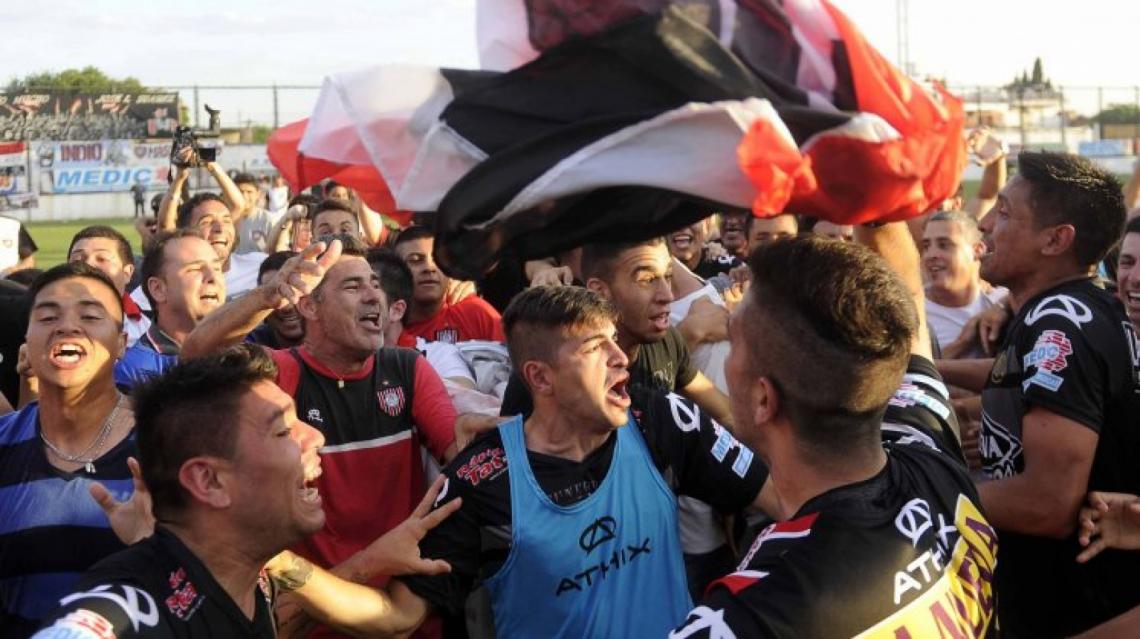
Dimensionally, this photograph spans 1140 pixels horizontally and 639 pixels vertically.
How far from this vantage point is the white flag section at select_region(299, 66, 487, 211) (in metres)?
2.64

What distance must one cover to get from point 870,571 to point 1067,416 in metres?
1.72

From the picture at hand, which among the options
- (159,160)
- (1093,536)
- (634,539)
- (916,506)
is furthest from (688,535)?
(159,160)

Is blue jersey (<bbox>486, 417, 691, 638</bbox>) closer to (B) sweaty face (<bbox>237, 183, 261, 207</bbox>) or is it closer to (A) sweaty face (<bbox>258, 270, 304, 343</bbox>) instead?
(A) sweaty face (<bbox>258, 270, 304, 343</bbox>)

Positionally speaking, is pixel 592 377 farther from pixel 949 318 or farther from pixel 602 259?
pixel 949 318

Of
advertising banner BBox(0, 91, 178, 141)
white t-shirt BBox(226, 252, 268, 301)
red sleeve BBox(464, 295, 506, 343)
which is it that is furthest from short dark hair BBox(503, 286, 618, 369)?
advertising banner BBox(0, 91, 178, 141)

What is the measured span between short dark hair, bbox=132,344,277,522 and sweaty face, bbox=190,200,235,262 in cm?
569

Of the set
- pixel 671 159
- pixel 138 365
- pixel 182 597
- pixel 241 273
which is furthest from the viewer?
pixel 241 273

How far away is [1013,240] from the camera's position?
4.21 m

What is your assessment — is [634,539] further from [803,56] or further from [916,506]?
[803,56]

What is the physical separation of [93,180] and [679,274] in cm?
3813

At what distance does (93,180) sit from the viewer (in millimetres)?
40469

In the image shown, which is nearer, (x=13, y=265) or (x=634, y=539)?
(x=634, y=539)

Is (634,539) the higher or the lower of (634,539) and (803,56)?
the lower

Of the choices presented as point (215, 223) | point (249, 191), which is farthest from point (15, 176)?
point (215, 223)
